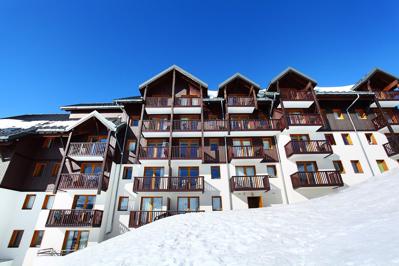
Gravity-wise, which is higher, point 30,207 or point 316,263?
point 30,207

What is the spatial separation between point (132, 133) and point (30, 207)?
1000cm

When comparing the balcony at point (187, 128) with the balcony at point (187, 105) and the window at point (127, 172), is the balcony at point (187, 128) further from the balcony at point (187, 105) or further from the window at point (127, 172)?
the window at point (127, 172)

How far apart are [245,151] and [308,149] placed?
5.64 meters

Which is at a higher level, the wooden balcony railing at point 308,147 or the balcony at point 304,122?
the balcony at point 304,122

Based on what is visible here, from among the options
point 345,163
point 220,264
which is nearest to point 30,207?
point 220,264

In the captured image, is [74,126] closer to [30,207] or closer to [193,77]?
[30,207]

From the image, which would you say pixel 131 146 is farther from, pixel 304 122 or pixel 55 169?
pixel 304 122

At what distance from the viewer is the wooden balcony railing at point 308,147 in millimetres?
16203

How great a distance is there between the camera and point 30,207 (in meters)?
A: 15.1

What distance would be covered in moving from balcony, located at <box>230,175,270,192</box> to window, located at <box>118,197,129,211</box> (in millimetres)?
9063

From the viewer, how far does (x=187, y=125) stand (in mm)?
17875

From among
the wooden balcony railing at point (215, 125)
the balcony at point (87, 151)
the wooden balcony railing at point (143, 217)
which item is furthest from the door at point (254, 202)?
the balcony at point (87, 151)

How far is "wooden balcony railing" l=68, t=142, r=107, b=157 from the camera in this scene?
15.9 metres

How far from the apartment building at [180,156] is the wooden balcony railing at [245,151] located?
0.09 metres
